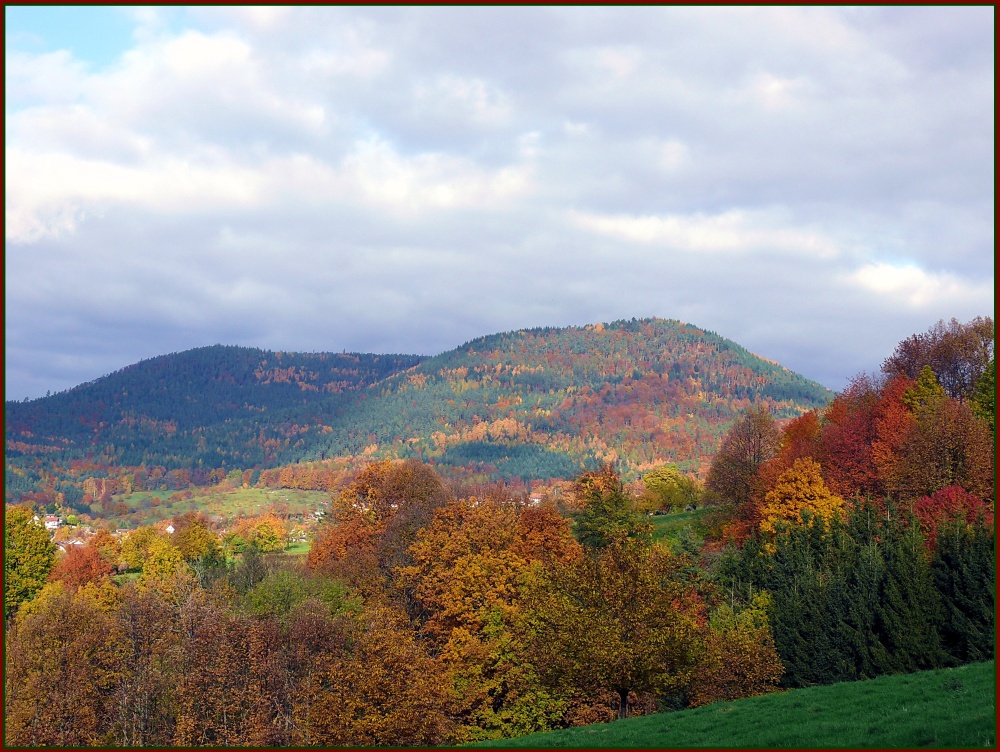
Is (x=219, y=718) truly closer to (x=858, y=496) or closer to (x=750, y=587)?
(x=750, y=587)

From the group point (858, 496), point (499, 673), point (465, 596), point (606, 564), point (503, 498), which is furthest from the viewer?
point (503, 498)

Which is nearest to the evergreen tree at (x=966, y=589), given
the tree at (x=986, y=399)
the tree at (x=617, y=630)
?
the tree at (x=617, y=630)

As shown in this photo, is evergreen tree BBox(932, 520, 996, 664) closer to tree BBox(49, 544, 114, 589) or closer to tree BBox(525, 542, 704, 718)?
tree BBox(525, 542, 704, 718)

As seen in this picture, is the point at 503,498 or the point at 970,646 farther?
the point at 503,498

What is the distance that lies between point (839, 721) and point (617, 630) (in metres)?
14.6

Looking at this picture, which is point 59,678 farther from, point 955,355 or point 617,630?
point 955,355

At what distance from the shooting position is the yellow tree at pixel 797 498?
70.0m

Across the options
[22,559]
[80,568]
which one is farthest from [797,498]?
[80,568]

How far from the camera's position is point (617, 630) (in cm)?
3731

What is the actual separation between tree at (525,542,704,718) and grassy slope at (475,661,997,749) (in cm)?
460

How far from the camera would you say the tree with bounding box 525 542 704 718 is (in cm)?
3656

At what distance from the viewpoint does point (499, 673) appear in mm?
50000

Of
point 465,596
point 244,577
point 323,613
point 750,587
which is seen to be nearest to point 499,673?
point 465,596

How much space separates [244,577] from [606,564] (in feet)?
192
